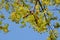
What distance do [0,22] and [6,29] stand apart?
0.21 m

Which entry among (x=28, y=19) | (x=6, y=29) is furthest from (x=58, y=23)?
(x=6, y=29)

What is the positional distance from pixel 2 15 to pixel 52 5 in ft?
4.25

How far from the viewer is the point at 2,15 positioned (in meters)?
7.12

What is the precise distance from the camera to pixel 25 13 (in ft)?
21.2

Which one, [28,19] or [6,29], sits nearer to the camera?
[28,19]

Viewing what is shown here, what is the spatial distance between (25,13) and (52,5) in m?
0.63

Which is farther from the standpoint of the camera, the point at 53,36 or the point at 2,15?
the point at 2,15

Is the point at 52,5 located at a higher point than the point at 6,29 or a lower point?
higher

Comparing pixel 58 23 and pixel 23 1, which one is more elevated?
pixel 23 1

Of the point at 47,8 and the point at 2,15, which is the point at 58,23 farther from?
the point at 2,15

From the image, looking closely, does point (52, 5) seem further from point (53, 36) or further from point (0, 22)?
point (0, 22)

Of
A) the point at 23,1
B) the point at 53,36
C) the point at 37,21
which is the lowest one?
the point at 53,36

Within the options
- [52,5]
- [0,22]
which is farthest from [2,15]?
[52,5]

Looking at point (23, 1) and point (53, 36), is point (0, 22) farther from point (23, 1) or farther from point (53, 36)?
point (53, 36)
